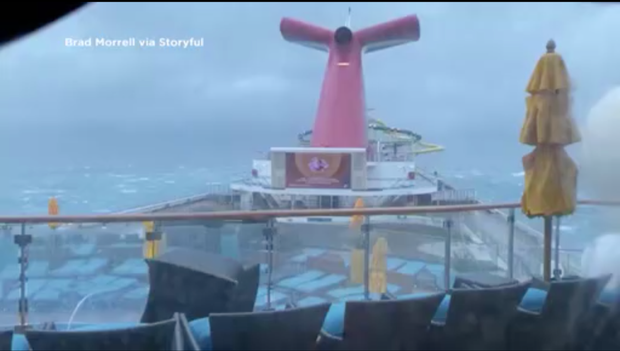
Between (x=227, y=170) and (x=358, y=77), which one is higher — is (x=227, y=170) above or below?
below

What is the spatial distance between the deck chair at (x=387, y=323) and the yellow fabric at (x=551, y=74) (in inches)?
61.4

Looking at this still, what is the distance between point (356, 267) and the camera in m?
4.55

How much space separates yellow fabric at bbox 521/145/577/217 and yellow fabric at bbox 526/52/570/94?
36 centimetres

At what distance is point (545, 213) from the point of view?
350cm

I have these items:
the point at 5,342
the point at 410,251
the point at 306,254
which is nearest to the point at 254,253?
the point at 306,254

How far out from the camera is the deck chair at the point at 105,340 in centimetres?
195

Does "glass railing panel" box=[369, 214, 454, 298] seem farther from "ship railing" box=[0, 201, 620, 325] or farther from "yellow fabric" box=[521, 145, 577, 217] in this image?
"yellow fabric" box=[521, 145, 577, 217]

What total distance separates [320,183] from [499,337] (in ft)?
29.9

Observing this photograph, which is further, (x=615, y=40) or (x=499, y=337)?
(x=615, y=40)

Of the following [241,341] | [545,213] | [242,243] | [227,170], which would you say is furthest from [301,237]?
[227,170]

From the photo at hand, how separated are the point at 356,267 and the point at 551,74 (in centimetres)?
→ 198

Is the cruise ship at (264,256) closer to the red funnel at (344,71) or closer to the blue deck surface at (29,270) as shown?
the blue deck surface at (29,270)

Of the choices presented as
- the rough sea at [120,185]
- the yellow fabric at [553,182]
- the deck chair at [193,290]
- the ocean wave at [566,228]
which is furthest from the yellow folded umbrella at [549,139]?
the rough sea at [120,185]

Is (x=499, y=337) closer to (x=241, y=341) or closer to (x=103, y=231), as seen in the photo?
(x=241, y=341)
